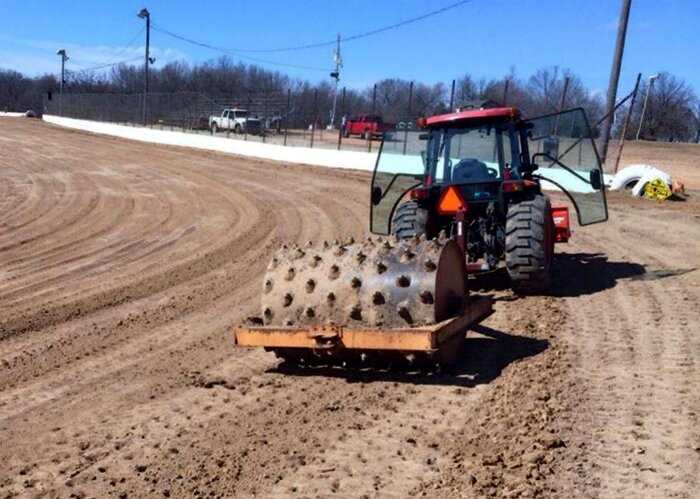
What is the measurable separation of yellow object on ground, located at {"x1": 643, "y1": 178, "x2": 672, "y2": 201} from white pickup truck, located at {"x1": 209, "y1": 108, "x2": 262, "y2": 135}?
21.6 m

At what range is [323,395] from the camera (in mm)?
5496

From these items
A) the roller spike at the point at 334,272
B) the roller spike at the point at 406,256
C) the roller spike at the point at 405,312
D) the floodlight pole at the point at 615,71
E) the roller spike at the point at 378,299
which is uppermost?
the floodlight pole at the point at 615,71

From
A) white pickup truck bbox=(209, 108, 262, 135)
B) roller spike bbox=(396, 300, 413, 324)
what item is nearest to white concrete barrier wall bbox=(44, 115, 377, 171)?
white pickup truck bbox=(209, 108, 262, 135)

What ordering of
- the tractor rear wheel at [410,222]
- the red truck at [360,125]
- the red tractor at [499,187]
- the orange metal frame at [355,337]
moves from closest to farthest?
1. the orange metal frame at [355,337]
2. the red tractor at [499,187]
3. the tractor rear wheel at [410,222]
4. the red truck at [360,125]

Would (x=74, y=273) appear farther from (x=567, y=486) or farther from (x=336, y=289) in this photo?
(x=567, y=486)

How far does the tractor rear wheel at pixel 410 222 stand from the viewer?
863 cm

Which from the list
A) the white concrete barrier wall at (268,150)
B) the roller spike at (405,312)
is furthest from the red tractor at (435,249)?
the white concrete barrier wall at (268,150)

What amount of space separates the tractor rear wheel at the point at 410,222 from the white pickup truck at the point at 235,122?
29.2 m

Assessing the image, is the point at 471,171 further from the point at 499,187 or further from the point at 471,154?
the point at 499,187

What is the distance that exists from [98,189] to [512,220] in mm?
14402

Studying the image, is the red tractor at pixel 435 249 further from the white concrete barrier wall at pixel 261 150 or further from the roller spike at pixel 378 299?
the white concrete barrier wall at pixel 261 150

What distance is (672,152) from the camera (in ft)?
141

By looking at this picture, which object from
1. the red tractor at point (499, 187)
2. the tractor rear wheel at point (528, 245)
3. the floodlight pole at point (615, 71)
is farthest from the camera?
the floodlight pole at point (615, 71)

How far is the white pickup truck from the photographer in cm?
3812
